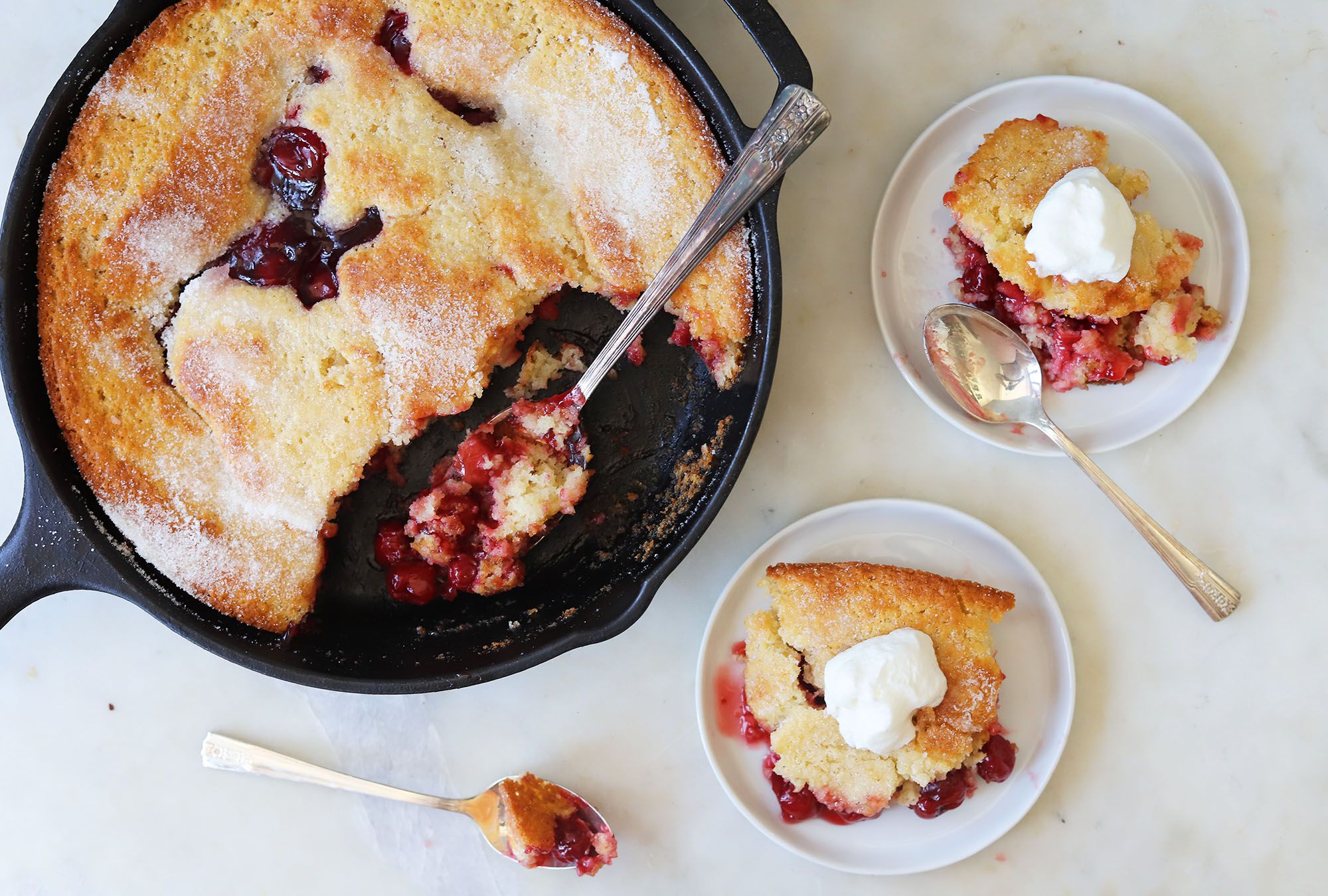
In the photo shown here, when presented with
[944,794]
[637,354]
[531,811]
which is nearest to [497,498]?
[637,354]

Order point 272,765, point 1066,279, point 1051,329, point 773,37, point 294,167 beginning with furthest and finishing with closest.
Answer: point 272,765, point 1051,329, point 1066,279, point 294,167, point 773,37

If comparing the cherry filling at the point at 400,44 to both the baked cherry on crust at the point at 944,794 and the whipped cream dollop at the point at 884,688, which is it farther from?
the baked cherry on crust at the point at 944,794

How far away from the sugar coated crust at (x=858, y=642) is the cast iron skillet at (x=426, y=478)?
0.36 meters

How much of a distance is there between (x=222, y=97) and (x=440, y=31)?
504 millimetres

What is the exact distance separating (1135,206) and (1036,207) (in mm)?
345

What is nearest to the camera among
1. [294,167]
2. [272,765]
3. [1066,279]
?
[294,167]

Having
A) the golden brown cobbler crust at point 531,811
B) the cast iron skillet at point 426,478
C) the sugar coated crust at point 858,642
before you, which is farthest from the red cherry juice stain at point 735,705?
the golden brown cobbler crust at point 531,811

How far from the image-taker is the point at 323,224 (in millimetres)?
1975

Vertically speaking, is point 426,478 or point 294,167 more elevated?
point 294,167

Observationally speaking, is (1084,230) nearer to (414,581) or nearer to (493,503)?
(493,503)

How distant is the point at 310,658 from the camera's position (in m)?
2.06

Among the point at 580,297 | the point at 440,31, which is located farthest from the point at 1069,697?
the point at 440,31

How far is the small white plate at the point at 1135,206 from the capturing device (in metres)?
2.18

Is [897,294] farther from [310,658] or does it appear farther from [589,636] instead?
[310,658]
